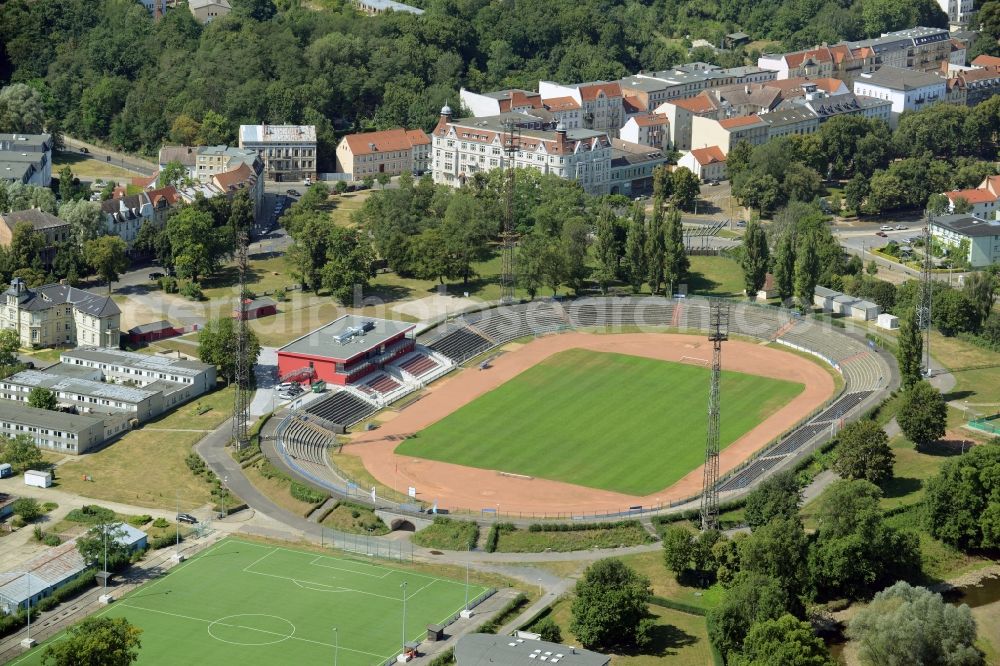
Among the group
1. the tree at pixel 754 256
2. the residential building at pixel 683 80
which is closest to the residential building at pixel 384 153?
the residential building at pixel 683 80

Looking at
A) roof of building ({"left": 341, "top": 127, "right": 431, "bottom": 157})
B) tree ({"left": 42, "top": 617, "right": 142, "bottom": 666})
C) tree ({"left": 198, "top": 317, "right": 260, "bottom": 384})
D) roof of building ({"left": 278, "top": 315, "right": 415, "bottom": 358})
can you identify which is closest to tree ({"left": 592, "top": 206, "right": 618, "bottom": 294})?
roof of building ({"left": 278, "top": 315, "right": 415, "bottom": 358})

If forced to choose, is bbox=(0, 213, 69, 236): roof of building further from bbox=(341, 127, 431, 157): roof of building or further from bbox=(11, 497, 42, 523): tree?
bbox=(11, 497, 42, 523): tree

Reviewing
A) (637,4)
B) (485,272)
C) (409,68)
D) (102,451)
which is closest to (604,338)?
(485,272)

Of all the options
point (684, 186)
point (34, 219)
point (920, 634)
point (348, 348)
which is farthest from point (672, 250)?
point (920, 634)

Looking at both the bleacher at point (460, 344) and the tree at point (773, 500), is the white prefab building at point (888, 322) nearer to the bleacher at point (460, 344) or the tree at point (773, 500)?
the bleacher at point (460, 344)

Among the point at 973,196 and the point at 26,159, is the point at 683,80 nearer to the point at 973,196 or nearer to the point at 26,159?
the point at 973,196
